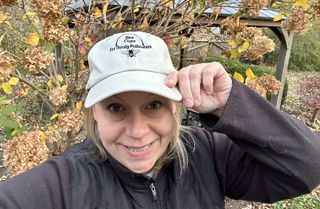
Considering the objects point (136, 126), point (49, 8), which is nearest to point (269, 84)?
point (136, 126)

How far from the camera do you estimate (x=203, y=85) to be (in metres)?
1.15

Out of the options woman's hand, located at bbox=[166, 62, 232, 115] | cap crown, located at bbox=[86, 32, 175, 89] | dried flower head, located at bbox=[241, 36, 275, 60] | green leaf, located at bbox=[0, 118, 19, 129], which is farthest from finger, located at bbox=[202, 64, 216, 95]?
green leaf, located at bbox=[0, 118, 19, 129]

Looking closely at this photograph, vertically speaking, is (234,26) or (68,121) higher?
(234,26)

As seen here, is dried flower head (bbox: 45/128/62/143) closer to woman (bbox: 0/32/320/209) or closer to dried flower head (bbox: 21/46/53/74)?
dried flower head (bbox: 21/46/53/74)

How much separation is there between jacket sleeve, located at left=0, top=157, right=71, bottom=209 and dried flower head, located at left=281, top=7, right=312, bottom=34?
1.56 metres

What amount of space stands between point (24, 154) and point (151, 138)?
63cm

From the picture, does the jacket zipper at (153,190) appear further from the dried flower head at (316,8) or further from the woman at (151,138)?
the dried flower head at (316,8)

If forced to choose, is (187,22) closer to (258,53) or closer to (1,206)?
(258,53)

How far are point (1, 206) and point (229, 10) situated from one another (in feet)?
10.6

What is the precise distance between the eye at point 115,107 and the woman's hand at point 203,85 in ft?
0.58

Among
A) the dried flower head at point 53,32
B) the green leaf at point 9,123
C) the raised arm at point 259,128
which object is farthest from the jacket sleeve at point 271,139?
the green leaf at point 9,123

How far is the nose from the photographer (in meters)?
1.13

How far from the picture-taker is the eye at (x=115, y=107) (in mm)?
1134

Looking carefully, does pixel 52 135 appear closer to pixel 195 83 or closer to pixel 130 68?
pixel 130 68
